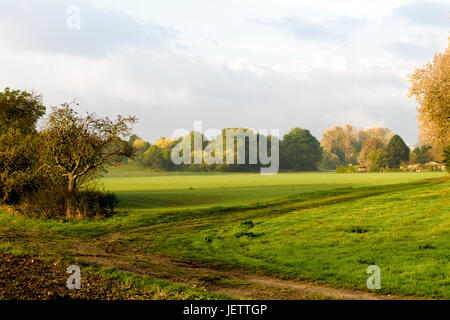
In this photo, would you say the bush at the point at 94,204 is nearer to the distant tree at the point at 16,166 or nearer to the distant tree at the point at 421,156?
the distant tree at the point at 16,166

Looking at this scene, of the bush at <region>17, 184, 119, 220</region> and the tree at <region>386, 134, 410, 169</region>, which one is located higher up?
the tree at <region>386, 134, 410, 169</region>

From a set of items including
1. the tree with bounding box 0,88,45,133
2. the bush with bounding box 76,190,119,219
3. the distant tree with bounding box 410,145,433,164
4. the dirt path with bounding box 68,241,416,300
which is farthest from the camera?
the distant tree with bounding box 410,145,433,164

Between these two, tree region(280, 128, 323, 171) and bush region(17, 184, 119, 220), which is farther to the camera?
tree region(280, 128, 323, 171)

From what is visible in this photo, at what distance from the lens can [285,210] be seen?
112 feet

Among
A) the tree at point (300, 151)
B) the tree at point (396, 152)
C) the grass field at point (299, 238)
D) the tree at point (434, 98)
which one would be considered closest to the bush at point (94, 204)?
the grass field at point (299, 238)

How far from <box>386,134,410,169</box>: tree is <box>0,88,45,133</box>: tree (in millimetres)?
126942

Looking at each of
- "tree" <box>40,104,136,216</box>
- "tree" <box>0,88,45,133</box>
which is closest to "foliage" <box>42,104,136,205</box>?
"tree" <box>40,104,136,216</box>

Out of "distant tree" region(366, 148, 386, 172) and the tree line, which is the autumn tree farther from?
the tree line

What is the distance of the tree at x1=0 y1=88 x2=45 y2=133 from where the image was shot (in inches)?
1748

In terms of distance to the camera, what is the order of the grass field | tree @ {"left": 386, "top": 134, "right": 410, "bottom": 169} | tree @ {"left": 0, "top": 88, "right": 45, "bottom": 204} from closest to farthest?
the grass field
tree @ {"left": 0, "top": 88, "right": 45, "bottom": 204}
tree @ {"left": 386, "top": 134, "right": 410, "bottom": 169}

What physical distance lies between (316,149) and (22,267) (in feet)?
608

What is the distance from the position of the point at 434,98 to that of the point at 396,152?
11498 cm

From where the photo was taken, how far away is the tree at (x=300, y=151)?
→ 18262 centimetres
